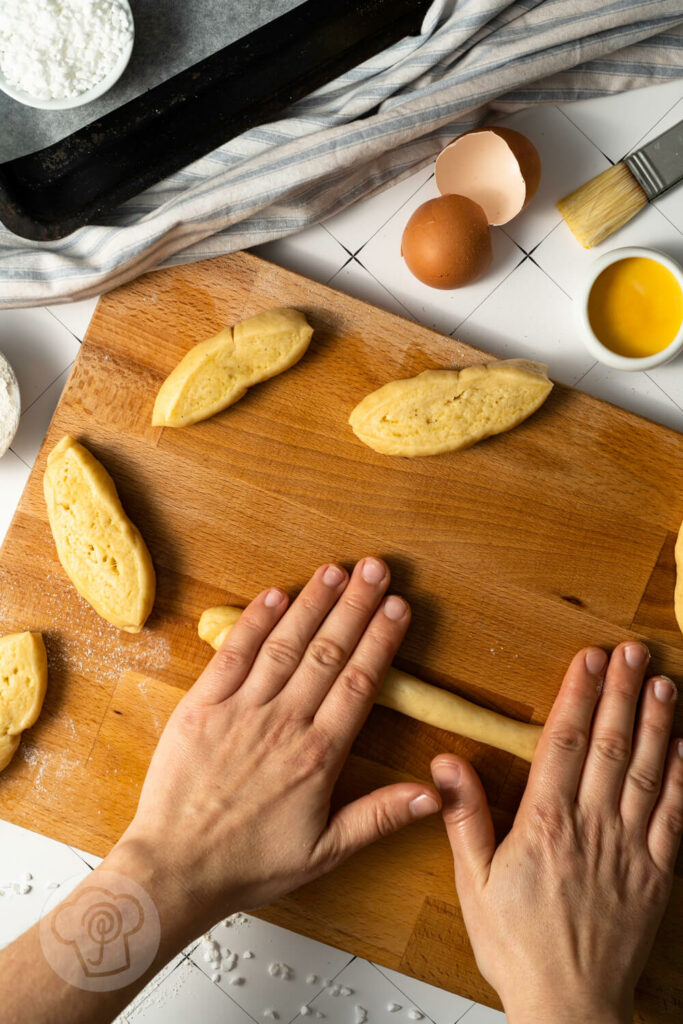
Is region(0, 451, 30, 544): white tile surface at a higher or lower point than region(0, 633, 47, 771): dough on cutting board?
Answer: higher

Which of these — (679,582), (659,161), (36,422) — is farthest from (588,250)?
(36,422)

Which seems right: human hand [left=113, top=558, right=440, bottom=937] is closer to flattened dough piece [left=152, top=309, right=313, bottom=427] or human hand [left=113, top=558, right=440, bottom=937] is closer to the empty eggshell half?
flattened dough piece [left=152, top=309, right=313, bottom=427]

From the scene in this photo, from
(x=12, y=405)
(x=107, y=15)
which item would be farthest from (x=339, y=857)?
(x=107, y=15)

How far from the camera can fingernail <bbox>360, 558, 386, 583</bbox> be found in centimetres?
135

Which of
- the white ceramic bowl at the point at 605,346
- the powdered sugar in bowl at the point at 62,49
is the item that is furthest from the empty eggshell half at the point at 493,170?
the powdered sugar in bowl at the point at 62,49

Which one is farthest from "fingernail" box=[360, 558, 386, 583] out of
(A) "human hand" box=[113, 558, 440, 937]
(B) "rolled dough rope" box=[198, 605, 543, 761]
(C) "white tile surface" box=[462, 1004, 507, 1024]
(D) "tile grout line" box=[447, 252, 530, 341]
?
(C) "white tile surface" box=[462, 1004, 507, 1024]

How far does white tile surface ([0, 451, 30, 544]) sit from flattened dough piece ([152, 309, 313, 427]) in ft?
1.04

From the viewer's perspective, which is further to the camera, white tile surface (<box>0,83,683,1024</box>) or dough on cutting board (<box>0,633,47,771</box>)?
white tile surface (<box>0,83,683,1024</box>)

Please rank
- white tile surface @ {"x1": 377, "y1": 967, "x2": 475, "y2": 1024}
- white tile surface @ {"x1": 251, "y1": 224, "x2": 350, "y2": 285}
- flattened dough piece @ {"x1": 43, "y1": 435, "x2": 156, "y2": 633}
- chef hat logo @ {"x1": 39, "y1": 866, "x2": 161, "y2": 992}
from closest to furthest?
chef hat logo @ {"x1": 39, "y1": 866, "x2": 161, "y2": 992} < flattened dough piece @ {"x1": 43, "y1": 435, "x2": 156, "y2": 633} < white tile surface @ {"x1": 251, "y1": 224, "x2": 350, "y2": 285} < white tile surface @ {"x1": 377, "y1": 967, "x2": 475, "y2": 1024}

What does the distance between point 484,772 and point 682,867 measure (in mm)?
386

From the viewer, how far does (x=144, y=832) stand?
1.29 m

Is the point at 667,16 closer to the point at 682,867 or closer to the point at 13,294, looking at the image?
the point at 13,294

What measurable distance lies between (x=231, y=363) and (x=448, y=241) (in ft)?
1.31

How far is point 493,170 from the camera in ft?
4.42
